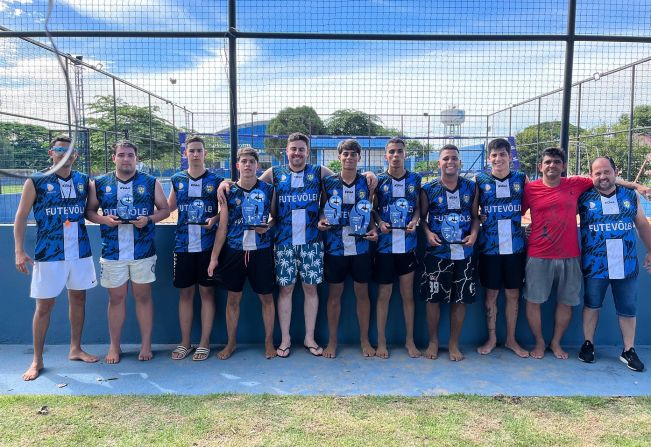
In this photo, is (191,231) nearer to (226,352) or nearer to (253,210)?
(253,210)

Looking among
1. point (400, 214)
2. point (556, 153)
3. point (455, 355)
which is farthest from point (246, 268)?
point (556, 153)

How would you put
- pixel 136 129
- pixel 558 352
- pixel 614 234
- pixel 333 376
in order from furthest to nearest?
pixel 136 129 → pixel 558 352 → pixel 614 234 → pixel 333 376

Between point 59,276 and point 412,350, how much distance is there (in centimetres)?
325

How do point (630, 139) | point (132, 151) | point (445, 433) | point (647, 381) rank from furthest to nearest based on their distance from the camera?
point (630, 139)
point (132, 151)
point (647, 381)
point (445, 433)

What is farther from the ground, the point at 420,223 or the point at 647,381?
the point at 420,223

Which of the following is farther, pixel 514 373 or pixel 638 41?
pixel 638 41

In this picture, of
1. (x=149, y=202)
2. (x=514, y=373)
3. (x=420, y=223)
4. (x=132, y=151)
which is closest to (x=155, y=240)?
(x=149, y=202)

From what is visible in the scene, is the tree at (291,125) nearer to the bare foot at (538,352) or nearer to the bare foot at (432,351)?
the bare foot at (432,351)

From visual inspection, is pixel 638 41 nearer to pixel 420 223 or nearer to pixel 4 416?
pixel 420 223

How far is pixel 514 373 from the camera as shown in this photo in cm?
394

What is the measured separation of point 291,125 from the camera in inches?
334

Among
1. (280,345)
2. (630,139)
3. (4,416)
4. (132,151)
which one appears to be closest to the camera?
(4,416)

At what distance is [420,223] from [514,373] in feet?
5.07

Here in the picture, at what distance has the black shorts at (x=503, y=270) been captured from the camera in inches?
167
